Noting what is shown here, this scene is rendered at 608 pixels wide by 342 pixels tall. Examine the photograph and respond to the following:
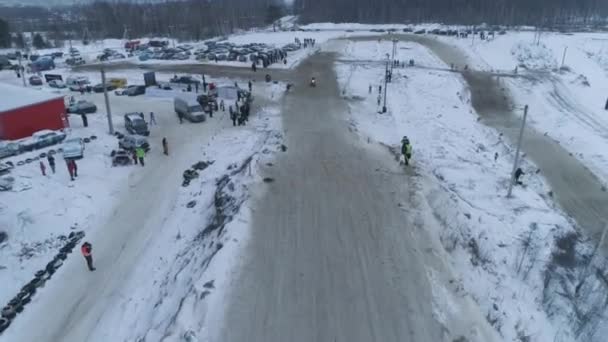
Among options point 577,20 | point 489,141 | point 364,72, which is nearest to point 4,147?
point 489,141

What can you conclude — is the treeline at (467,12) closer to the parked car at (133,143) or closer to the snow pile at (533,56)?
the snow pile at (533,56)

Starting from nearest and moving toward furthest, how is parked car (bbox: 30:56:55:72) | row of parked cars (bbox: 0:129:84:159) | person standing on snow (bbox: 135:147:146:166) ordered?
1. person standing on snow (bbox: 135:147:146:166)
2. row of parked cars (bbox: 0:129:84:159)
3. parked car (bbox: 30:56:55:72)

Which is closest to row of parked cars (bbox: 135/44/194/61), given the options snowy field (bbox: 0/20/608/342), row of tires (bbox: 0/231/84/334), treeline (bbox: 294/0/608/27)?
snowy field (bbox: 0/20/608/342)

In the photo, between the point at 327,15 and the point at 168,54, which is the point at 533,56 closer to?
the point at 168,54

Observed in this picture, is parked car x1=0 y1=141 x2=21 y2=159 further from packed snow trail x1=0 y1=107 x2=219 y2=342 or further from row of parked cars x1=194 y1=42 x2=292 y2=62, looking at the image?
row of parked cars x1=194 y1=42 x2=292 y2=62

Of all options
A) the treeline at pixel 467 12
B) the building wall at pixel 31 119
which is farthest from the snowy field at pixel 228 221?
the treeline at pixel 467 12

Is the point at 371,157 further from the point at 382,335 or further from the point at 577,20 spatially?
the point at 577,20

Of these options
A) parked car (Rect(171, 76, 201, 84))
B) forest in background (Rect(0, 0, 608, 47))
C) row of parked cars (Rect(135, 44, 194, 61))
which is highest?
forest in background (Rect(0, 0, 608, 47))
